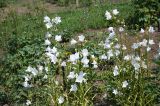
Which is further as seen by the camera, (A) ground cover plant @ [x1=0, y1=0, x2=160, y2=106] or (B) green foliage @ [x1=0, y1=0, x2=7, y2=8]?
(B) green foliage @ [x1=0, y1=0, x2=7, y2=8]

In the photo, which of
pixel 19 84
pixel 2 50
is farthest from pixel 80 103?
pixel 2 50

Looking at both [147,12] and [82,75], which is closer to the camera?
[82,75]

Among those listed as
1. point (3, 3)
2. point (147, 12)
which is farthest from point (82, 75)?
point (3, 3)

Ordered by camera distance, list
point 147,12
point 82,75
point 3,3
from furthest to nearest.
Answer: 1. point 3,3
2. point 147,12
3. point 82,75

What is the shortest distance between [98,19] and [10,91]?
4.85 metres

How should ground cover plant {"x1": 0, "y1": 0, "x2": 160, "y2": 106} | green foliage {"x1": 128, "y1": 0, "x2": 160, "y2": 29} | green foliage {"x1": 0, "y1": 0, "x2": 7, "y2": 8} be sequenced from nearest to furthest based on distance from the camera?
ground cover plant {"x1": 0, "y1": 0, "x2": 160, "y2": 106}
green foliage {"x1": 128, "y1": 0, "x2": 160, "y2": 29}
green foliage {"x1": 0, "y1": 0, "x2": 7, "y2": 8}

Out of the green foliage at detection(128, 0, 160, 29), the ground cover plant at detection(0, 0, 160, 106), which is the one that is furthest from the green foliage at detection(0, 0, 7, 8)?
the ground cover plant at detection(0, 0, 160, 106)

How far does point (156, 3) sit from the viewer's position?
10.9 metres

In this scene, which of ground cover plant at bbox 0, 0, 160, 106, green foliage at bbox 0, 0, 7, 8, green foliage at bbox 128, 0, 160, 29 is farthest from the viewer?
green foliage at bbox 0, 0, 7, 8

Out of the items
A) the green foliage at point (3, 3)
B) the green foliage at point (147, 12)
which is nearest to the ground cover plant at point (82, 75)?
the green foliage at point (147, 12)

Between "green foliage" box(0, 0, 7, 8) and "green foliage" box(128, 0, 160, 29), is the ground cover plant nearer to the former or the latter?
"green foliage" box(128, 0, 160, 29)

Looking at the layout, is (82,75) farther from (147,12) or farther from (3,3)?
(3,3)

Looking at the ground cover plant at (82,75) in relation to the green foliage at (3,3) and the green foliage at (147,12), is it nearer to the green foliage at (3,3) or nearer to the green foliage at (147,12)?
the green foliage at (147,12)

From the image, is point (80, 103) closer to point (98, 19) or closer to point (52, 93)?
point (52, 93)
